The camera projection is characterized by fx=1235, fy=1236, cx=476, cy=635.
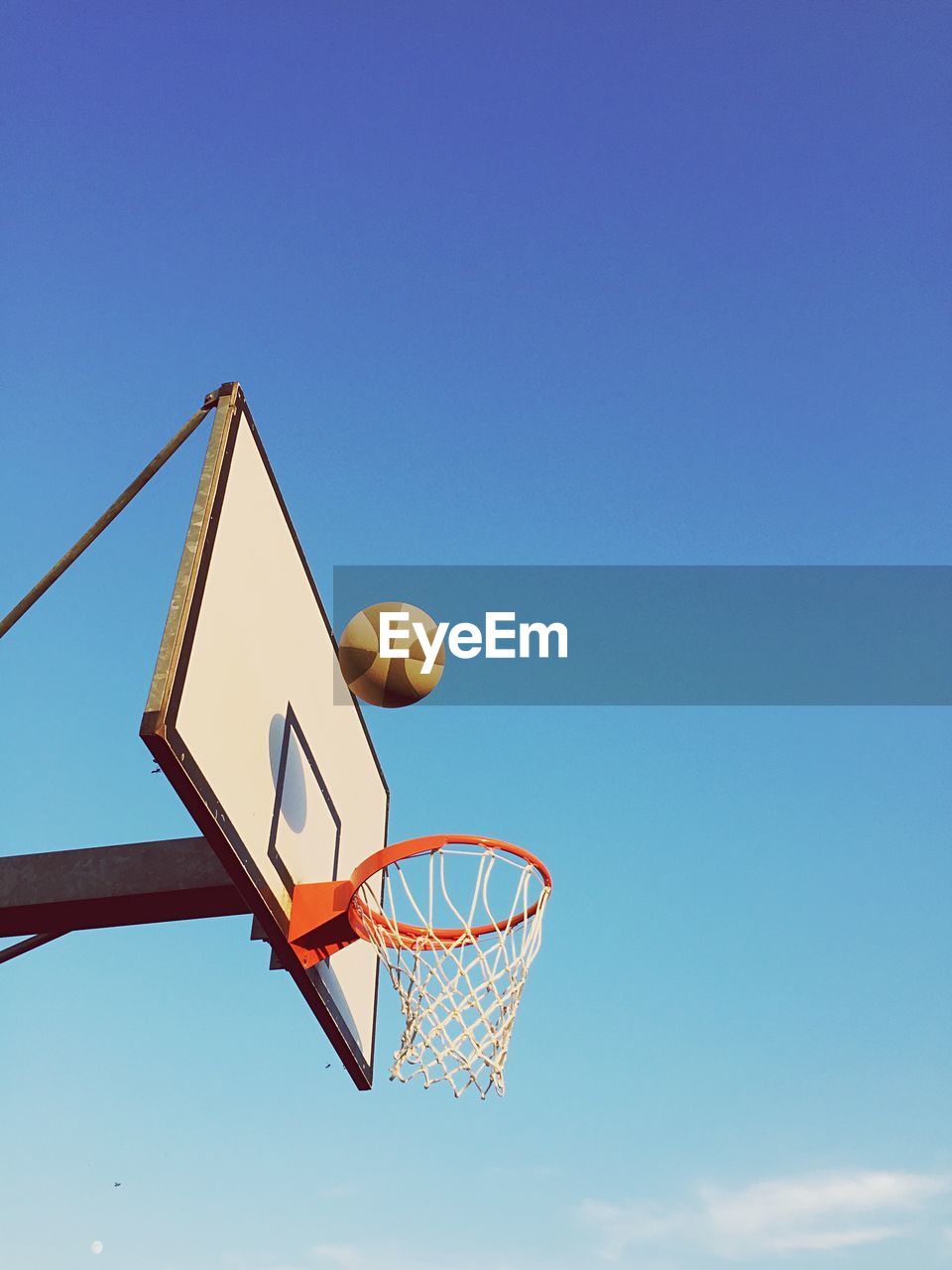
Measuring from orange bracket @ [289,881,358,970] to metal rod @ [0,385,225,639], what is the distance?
1.72 m

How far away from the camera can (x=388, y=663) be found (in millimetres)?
5727

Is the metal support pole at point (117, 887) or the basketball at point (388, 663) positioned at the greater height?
the basketball at point (388, 663)

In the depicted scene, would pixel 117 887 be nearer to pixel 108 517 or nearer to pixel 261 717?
pixel 261 717

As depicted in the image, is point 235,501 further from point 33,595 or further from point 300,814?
point 300,814

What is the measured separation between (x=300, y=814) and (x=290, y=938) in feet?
2.11

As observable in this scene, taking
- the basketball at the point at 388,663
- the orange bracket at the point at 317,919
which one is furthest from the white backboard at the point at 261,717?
the basketball at the point at 388,663

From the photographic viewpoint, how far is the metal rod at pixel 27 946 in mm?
5852

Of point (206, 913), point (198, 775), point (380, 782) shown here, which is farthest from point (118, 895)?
point (380, 782)

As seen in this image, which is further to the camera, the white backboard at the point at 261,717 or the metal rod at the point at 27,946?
the metal rod at the point at 27,946

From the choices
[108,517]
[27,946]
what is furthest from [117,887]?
[108,517]

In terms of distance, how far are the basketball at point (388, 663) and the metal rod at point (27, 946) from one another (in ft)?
6.10

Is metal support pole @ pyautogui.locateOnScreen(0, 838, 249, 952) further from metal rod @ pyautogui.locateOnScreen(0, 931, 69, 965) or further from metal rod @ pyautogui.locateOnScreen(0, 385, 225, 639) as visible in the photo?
metal rod @ pyautogui.locateOnScreen(0, 385, 225, 639)

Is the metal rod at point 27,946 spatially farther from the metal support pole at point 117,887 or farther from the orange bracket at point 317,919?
the orange bracket at point 317,919

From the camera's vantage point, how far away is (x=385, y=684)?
5.75 meters
